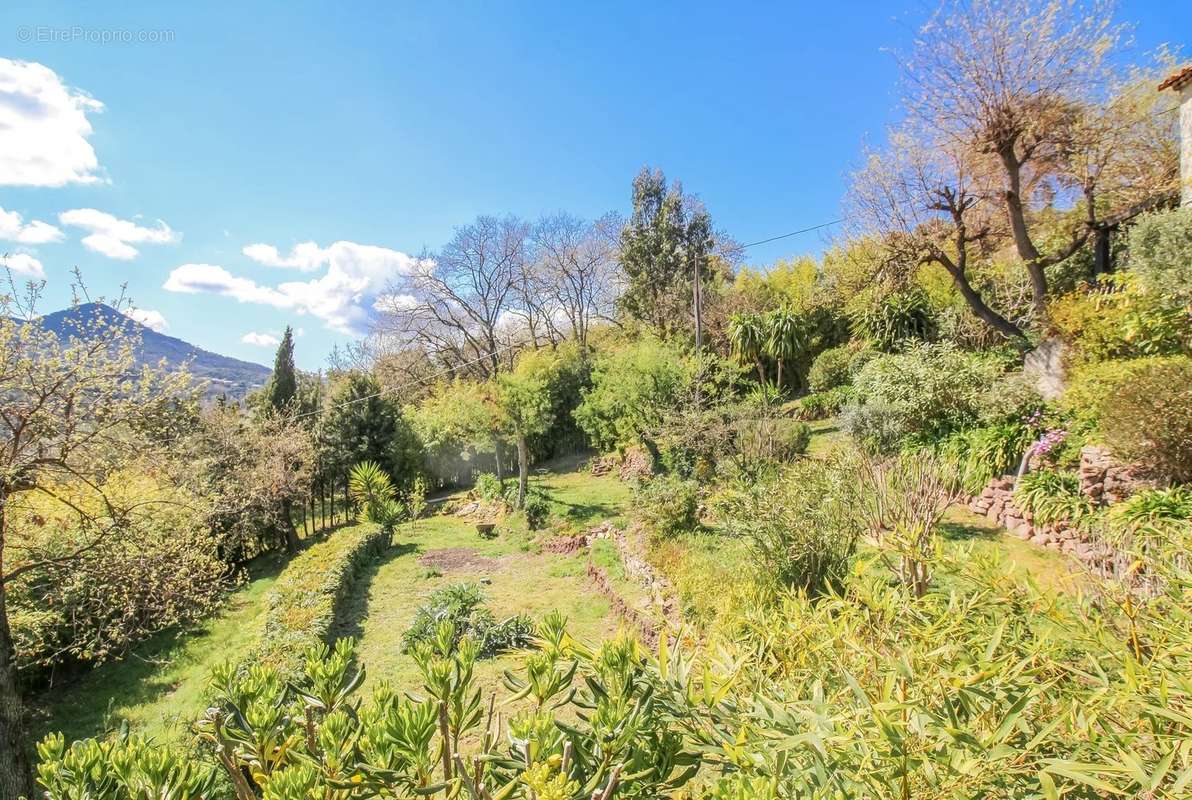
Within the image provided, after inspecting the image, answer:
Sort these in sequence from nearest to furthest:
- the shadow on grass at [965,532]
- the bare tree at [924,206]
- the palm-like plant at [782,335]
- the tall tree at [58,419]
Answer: the tall tree at [58,419] < the shadow on grass at [965,532] < the bare tree at [924,206] < the palm-like plant at [782,335]

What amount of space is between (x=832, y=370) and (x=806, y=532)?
564 inches

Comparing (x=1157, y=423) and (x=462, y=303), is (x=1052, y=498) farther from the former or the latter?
(x=462, y=303)

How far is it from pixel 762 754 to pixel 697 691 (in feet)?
0.94

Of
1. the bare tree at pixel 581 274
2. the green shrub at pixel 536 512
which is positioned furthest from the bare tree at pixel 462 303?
the green shrub at pixel 536 512

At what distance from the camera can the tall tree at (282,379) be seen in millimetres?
20719

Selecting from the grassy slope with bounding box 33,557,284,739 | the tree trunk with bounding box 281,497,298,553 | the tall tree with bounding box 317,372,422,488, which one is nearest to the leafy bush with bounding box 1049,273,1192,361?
the grassy slope with bounding box 33,557,284,739

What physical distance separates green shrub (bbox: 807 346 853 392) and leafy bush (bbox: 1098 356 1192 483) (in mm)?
12154

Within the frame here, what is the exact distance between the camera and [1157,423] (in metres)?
5.84

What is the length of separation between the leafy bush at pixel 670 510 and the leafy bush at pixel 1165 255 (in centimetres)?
744

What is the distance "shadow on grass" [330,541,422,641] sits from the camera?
839cm

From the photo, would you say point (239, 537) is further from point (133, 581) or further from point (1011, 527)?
point (1011, 527)

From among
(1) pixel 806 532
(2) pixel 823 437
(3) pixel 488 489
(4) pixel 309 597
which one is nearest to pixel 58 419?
(4) pixel 309 597

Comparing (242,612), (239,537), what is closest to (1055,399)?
(242,612)

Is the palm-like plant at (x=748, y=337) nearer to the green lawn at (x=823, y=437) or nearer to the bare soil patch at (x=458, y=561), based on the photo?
the green lawn at (x=823, y=437)
